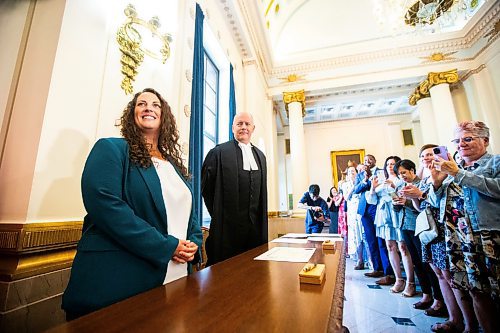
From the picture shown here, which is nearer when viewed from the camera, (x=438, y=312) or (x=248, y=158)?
(x=248, y=158)

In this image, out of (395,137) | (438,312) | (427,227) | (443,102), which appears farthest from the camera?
(395,137)

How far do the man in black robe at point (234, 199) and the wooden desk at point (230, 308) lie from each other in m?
0.90

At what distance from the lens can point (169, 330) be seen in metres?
0.46

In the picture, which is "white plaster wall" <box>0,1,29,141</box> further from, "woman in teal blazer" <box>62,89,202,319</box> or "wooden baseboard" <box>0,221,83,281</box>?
"woman in teal blazer" <box>62,89,202,319</box>

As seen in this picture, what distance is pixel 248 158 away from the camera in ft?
6.68

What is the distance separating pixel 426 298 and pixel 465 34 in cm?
714

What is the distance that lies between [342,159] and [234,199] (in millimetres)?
8756

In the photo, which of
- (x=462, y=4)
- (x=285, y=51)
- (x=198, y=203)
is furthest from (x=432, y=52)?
(x=198, y=203)

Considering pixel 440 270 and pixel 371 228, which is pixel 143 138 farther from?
pixel 371 228

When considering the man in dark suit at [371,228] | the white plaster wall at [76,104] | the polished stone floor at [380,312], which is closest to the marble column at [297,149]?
the man in dark suit at [371,228]

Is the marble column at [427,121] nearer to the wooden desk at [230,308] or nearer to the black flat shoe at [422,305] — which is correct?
the black flat shoe at [422,305]

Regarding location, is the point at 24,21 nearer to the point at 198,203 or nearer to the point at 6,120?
the point at 6,120

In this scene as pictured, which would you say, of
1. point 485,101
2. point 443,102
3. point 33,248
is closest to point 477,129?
point 33,248

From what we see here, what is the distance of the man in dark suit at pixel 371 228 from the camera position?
3.38 m
